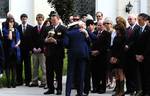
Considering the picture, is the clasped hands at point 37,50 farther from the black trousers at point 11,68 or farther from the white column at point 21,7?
the white column at point 21,7

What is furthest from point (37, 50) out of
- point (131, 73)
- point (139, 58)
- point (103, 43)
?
point (139, 58)

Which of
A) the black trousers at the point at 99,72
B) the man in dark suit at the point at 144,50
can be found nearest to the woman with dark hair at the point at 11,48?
the black trousers at the point at 99,72

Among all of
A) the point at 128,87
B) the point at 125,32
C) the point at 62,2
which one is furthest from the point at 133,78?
the point at 62,2

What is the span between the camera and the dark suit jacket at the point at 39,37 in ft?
51.4

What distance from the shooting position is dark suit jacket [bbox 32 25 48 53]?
15666mm

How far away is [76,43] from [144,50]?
1.66m

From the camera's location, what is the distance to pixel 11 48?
52.7 feet

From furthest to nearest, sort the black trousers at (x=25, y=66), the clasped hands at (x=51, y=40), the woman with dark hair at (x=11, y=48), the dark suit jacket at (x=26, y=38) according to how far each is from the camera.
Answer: the black trousers at (x=25, y=66)
the dark suit jacket at (x=26, y=38)
the woman with dark hair at (x=11, y=48)
the clasped hands at (x=51, y=40)

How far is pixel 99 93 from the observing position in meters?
15.0

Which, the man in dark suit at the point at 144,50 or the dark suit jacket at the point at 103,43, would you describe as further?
the dark suit jacket at the point at 103,43

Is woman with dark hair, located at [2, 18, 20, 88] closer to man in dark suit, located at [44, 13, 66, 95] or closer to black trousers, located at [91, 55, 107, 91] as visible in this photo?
man in dark suit, located at [44, 13, 66, 95]

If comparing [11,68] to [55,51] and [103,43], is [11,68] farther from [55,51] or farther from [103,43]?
[103,43]

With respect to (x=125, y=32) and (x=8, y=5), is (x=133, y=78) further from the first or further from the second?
(x=8, y=5)

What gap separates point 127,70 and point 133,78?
11.6 inches
